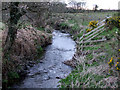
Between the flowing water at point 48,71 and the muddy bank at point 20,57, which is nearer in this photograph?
the muddy bank at point 20,57

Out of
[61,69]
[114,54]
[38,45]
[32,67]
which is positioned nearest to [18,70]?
[32,67]

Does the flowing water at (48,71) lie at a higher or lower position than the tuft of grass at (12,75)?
lower

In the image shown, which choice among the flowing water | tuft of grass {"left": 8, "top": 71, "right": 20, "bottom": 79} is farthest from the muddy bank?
the flowing water

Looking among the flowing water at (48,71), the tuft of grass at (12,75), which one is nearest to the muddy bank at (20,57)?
the tuft of grass at (12,75)

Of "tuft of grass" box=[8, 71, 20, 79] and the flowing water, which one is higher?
"tuft of grass" box=[8, 71, 20, 79]

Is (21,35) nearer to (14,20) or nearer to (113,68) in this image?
(14,20)

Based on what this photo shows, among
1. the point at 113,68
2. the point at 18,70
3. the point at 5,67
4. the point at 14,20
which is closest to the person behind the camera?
the point at 113,68

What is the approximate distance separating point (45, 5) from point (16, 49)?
357 centimetres

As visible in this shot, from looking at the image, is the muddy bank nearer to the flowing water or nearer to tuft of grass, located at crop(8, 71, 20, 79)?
tuft of grass, located at crop(8, 71, 20, 79)

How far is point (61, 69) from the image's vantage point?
8.41 metres

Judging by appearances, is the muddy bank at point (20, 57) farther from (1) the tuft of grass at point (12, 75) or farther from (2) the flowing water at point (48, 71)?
(2) the flowing water at point (48, 71)

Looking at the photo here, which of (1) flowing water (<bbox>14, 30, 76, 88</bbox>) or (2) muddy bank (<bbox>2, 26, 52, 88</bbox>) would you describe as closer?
(2) muddy bank (<bbox>2, 26, 52, 88</bbox>)

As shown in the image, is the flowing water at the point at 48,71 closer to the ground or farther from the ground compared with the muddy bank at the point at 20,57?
closer to the ground

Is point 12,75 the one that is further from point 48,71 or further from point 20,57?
point 48,71
